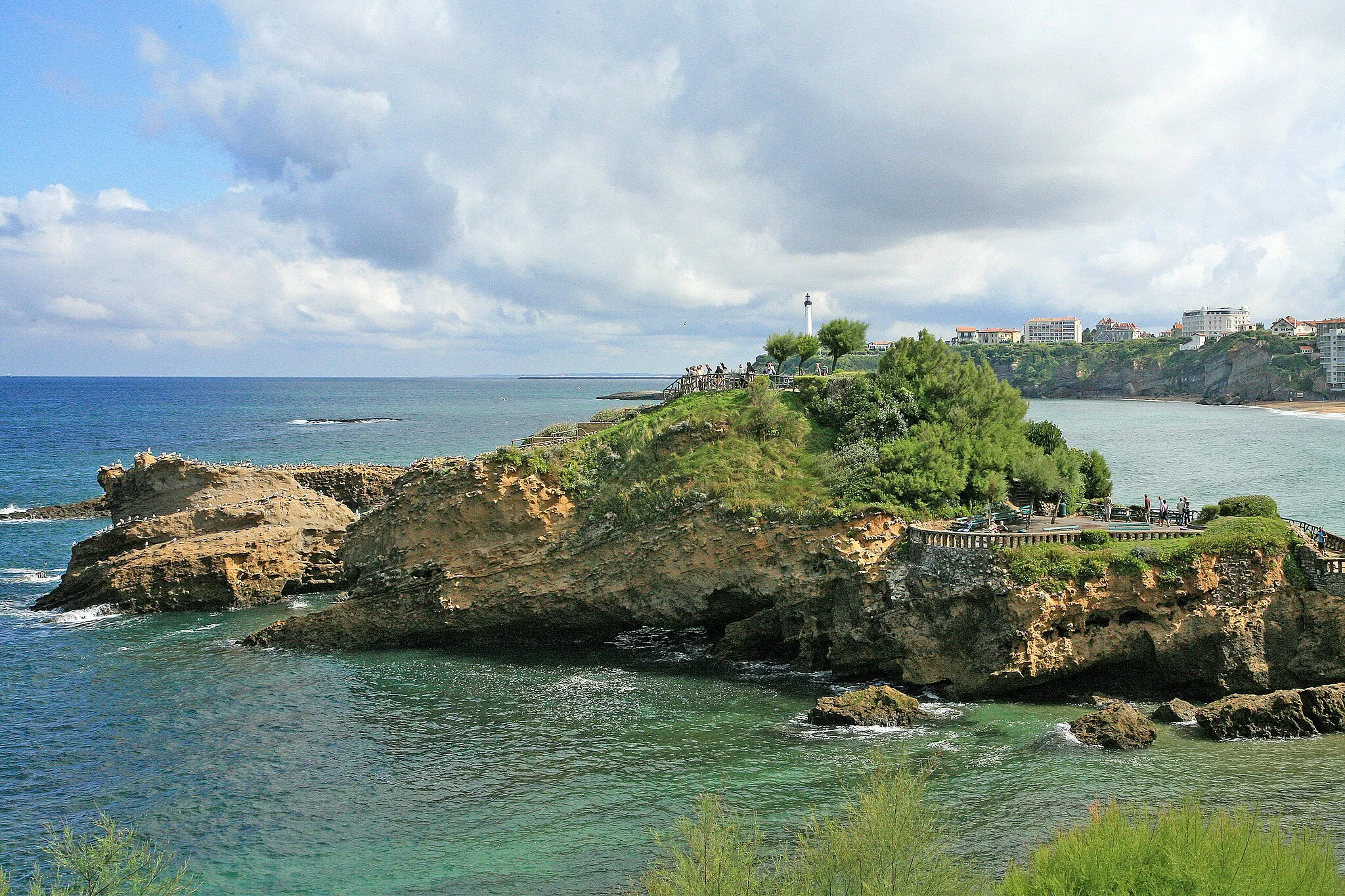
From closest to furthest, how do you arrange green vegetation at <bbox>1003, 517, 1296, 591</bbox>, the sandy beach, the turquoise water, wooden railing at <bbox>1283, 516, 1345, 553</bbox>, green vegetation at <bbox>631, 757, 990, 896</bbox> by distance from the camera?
green vegetation at <bbox>631, 757, 990, 896</bbox> → the turquoise water → green vegetation at <bbox>1003, 517, 1296, 591</bbox> → wooden railing at <bbox>1283, 516, 1345, 553</bbox> → the sandy beach

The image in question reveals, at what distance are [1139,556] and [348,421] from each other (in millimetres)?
149533

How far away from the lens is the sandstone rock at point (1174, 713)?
1104 inches

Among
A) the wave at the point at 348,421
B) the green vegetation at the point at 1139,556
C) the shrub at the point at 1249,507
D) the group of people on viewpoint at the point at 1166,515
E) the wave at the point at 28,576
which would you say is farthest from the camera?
the wave at the point at 348,421

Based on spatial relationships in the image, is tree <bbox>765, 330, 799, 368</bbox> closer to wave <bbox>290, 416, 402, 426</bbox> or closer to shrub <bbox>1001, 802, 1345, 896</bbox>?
shrub <bbox>1001, 802, 1345, 896</bbox>

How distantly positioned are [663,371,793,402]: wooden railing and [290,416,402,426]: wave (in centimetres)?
12047

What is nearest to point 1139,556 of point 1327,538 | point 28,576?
point 1327,538

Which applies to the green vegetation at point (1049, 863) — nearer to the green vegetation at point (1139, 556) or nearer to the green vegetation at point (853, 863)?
the green vegetation at point (853, 863)

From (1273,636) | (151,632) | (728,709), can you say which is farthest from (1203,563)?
(151,632)

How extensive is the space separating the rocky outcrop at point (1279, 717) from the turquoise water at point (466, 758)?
0.51m

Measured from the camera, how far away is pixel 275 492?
54.9 metres

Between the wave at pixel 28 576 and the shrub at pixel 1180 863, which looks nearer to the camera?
the shrub at pixel 1180 863

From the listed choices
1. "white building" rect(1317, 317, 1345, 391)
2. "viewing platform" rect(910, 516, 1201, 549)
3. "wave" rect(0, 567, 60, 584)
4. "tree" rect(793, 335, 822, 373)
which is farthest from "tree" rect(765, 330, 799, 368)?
"white building" rect(1317, 317, 1345, 391)

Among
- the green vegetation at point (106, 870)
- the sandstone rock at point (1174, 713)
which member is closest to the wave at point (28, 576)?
the green vegetation at point (106, 870)

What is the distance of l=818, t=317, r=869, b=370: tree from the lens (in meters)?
47.9
